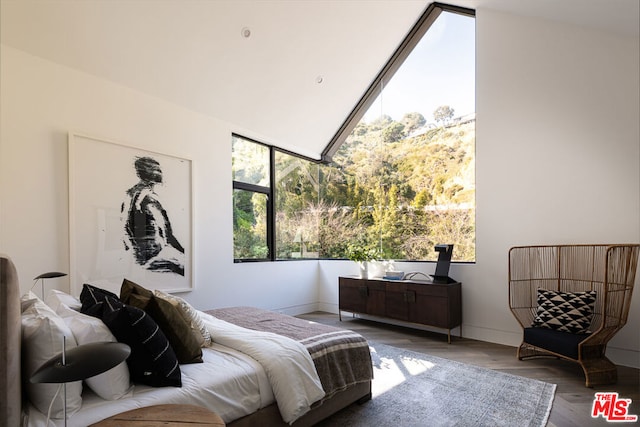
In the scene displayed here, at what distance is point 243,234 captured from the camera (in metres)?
4.67

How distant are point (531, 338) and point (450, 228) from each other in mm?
2117

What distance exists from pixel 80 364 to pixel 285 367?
3.91 feet

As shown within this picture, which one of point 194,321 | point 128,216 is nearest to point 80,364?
point 194,321

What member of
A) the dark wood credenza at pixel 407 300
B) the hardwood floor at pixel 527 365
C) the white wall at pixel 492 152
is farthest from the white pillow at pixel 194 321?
the dark wood credenza at pixel 407 300

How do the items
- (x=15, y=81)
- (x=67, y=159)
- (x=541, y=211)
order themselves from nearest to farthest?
(x=15, y=81)
(x=67, y=159)
(x=541, y=211)

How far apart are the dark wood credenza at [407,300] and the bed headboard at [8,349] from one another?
367 cm

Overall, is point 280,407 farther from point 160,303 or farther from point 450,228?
point 450,228

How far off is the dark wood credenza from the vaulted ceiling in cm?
243

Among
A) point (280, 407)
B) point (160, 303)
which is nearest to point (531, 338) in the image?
point (280, 407)

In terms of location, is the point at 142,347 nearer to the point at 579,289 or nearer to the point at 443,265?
the point at 443,265

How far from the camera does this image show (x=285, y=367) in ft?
6.35

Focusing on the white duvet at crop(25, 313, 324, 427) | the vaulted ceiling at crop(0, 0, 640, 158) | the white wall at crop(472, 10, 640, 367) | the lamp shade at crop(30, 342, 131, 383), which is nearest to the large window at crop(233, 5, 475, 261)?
the vaulted ceiling at crop(0, 0, 640, 158)

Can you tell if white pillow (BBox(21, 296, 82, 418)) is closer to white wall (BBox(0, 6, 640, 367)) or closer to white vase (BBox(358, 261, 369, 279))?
white wall (BBox(0, 6, 640, 367))

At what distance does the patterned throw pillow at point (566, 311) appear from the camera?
→ 118 inches
